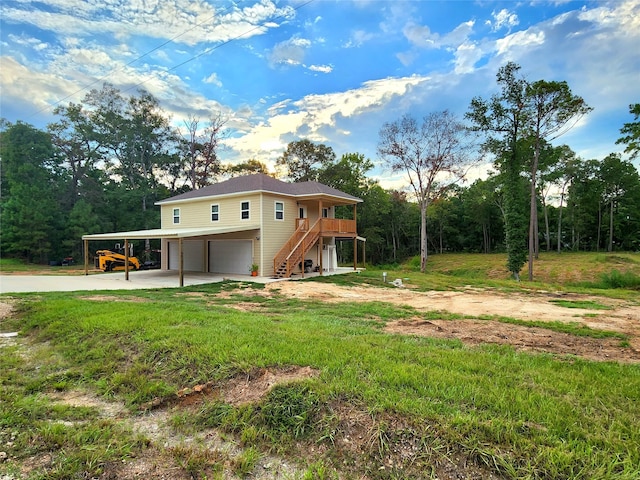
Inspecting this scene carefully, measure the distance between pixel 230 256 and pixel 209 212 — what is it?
9.46 ft

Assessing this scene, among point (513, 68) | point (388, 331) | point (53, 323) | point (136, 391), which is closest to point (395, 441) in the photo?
point (136, 391)

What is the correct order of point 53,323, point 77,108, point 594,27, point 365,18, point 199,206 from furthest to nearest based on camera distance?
point 77,108
point 199,206
point 594,27
point 365,18
point 53,323

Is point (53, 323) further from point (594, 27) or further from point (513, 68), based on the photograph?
point (513, 68)

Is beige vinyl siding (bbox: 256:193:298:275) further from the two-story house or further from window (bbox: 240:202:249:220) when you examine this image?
window (bbox: 240:202:249:220)

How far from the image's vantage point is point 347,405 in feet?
8.98

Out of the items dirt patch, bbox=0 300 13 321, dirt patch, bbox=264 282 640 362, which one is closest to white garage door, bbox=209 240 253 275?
dirt patch, bbox=264 282 640 362

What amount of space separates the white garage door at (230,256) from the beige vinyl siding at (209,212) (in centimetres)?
108

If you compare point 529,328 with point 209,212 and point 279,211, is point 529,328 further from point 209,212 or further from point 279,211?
point 209,212

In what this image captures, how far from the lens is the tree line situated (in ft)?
68.4

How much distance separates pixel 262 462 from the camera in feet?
7.52

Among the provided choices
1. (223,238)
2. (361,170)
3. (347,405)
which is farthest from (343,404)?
(361,170)

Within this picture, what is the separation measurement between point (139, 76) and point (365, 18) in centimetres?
869

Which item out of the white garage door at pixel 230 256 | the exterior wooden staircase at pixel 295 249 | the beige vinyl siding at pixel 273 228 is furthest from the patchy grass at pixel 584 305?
the white garage door at pixel 230 256

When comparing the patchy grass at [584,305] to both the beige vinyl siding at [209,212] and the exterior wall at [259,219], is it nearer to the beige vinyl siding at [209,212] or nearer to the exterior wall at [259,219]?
the exterior wall at [259,219]
